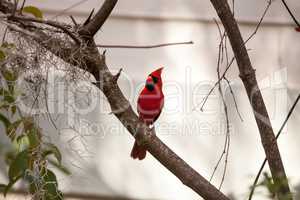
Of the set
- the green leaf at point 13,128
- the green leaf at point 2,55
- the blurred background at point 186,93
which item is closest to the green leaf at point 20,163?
the green leaf at point 13,128

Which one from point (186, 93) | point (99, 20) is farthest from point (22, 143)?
point (186, 93)

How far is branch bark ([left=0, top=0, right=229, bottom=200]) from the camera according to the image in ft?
5.07

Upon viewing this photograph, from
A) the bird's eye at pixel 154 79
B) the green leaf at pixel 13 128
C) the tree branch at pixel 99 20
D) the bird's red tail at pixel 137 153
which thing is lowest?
the green leaf at pixel 13 128

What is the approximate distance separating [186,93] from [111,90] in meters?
0.95

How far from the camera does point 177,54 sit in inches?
98.0

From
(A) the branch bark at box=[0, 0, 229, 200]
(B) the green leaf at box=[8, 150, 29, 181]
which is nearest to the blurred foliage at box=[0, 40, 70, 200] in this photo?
(B) the green leaf at box=[8, 150, 29, 181]

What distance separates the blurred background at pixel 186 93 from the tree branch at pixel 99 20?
0.92 meters

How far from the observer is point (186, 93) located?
2.49m

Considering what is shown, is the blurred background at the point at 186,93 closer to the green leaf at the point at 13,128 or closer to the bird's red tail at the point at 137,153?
the bird's red tail at the point at 137,153

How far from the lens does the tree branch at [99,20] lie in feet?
5.04

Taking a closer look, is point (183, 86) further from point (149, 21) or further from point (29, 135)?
point (29, 135)

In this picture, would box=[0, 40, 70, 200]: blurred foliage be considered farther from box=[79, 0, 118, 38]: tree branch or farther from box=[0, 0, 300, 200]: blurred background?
box=[0, 0, 300, 200]: blurred background

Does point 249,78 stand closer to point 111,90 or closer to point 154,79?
point 111,90

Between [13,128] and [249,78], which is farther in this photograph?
[13,128]
